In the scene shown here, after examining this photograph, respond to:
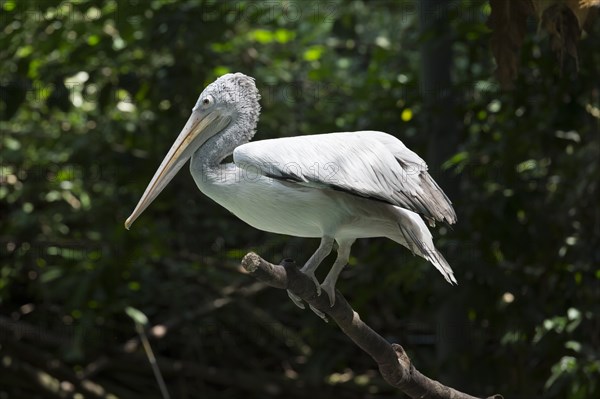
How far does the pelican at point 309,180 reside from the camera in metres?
2.77

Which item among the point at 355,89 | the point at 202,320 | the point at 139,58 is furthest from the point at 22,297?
the point at 355,89

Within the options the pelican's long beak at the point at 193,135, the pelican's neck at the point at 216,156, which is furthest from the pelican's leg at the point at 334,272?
the pelican's long beak at the point at 193,135

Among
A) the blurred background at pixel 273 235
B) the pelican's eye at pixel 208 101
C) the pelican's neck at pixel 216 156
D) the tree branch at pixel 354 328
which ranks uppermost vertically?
the pelican's eye at pixel 208 101

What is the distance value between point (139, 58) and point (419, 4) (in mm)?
1961

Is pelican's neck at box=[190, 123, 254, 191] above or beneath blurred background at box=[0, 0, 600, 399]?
above

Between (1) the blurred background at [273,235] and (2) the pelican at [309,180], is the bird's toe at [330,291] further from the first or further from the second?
(1) the blurred background at [273,235]

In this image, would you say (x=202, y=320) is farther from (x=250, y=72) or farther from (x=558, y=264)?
(x=558, y=264)

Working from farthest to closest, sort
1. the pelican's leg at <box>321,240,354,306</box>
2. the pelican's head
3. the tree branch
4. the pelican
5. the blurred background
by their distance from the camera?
1. the blurred background
2. the pelican's head
3. the pelican's leg at <box>321,240,354,306</box>
4. the pelican
5. the tree branch

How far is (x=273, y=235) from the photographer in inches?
255

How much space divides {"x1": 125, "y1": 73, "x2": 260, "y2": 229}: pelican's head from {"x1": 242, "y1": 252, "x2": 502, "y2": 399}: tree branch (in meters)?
0.62

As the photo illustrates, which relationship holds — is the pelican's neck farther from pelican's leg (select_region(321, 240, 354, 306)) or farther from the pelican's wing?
pelican's leg (select_region(321, 240, 354, 306))

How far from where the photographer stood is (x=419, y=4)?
5.62m

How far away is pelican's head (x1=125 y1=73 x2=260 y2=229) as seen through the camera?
3.08 meters

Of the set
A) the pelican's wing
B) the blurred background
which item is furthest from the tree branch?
the blurred background
